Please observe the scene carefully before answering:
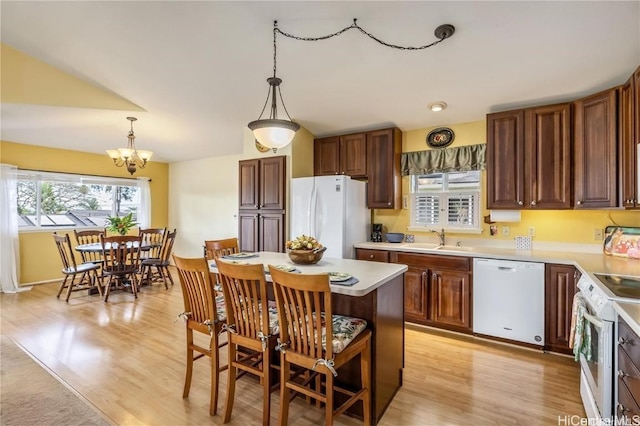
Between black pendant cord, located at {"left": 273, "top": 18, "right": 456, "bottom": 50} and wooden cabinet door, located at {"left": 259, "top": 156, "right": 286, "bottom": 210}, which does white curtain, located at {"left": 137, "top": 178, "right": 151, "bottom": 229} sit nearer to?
wooden cabinet door, located at {"left": 259, "top": 156, "right": 286, "bottom": 210}

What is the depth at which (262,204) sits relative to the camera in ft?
14.2

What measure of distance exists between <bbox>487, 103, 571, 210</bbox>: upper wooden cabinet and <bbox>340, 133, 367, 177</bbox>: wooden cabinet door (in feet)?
4.80

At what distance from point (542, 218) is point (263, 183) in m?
3.41

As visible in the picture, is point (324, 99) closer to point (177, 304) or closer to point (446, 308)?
point (446, 308)

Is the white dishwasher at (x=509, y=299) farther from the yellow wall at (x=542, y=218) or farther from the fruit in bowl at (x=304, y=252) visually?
the fruit in bowl at (x=304, y=252)

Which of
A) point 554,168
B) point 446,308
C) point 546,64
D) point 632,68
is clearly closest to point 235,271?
point 446,308

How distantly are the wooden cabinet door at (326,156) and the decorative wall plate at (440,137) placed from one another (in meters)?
1.23

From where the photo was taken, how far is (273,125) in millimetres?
2195

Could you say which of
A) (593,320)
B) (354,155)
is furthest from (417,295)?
(354,155)

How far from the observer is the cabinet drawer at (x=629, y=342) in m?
1.27

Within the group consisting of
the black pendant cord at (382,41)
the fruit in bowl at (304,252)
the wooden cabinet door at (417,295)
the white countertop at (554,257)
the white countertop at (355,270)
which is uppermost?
the black pendant cord at (382,41)

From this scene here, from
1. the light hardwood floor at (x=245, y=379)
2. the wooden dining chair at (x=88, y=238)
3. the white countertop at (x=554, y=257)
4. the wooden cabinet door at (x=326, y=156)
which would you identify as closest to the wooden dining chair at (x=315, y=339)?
the light hardwood floor at (x=245, y=379)

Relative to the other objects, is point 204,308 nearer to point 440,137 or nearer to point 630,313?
point 630,313

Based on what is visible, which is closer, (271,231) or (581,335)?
(581,335)
